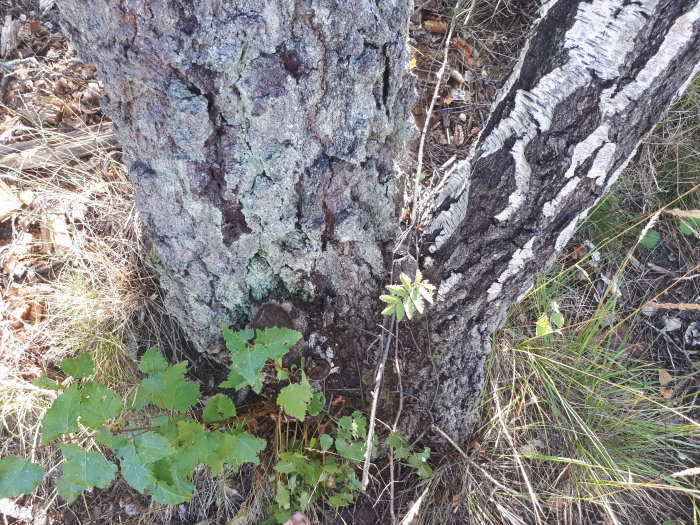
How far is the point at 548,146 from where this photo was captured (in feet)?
3.78

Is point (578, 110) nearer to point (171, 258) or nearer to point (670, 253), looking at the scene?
point (171, 258)

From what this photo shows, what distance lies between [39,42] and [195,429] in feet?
7.69

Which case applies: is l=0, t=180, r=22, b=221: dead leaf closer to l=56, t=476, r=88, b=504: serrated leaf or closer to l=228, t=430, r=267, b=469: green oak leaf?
l=56, t=476, r=88, b=504: serrated leaf

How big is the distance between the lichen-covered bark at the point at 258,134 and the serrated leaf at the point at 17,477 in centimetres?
56

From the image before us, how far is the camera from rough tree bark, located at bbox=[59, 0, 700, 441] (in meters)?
0.99

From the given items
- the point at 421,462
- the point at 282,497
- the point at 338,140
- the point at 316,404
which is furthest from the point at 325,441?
the point at 338,140

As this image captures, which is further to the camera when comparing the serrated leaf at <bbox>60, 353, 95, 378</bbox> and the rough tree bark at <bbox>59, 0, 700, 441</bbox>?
the serrated leaf at <bbox>60, 353, 95, 378</bbox>

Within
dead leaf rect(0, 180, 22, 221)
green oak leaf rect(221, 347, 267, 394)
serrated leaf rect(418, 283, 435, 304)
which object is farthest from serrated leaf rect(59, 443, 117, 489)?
dead leaf rect(0, 180, 22, 221)

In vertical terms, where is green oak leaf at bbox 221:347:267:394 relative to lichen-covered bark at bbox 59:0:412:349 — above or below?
below

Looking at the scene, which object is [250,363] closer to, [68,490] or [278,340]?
Result: [278,340]

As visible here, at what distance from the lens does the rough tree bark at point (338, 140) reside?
0.99 m

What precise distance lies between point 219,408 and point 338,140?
810 mm

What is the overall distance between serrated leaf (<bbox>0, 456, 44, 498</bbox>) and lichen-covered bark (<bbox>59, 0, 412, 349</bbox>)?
22.1 inches

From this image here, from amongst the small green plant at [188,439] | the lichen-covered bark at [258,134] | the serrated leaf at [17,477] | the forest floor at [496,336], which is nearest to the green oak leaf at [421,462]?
the small green plant at [188,439]
